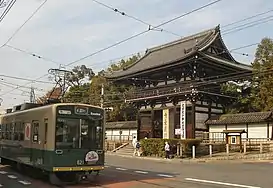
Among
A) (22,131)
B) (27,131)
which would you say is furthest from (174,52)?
(27,131)

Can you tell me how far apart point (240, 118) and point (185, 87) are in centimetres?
544

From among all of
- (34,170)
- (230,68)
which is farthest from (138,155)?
(34,170)

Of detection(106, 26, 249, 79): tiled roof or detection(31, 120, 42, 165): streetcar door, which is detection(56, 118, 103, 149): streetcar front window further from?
detection(106, 26, 249, 79): tiled roof

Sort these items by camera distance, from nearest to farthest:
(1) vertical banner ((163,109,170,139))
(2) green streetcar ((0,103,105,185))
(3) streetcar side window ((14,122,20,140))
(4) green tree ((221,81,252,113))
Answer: (2) green streetcar ((0,103,105,185))
(3) streetcar side window ((14,122,20,140))
(1) vertical banner ((163,109,170,139))
(4) green tree ((221,81,252,113))

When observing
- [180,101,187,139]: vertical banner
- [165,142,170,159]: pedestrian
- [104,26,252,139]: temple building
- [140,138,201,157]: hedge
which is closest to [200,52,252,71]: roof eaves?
[104,26,252,139]: temple building

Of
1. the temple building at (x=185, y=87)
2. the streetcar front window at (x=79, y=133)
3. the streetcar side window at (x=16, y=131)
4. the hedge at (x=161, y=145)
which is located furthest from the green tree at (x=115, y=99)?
the streetcar front window at (x=79, y=133)

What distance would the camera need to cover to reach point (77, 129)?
1342cm

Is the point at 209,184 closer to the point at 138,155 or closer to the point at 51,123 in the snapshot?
the point at 51,123

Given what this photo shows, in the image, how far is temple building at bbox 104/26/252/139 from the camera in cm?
3456

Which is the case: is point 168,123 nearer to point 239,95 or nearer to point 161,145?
point 161,145

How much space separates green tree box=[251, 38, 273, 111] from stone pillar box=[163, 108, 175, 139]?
25.3 feet

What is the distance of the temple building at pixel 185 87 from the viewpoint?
113 ft

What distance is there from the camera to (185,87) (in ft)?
115

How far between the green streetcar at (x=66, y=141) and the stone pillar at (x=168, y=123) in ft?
74.9
